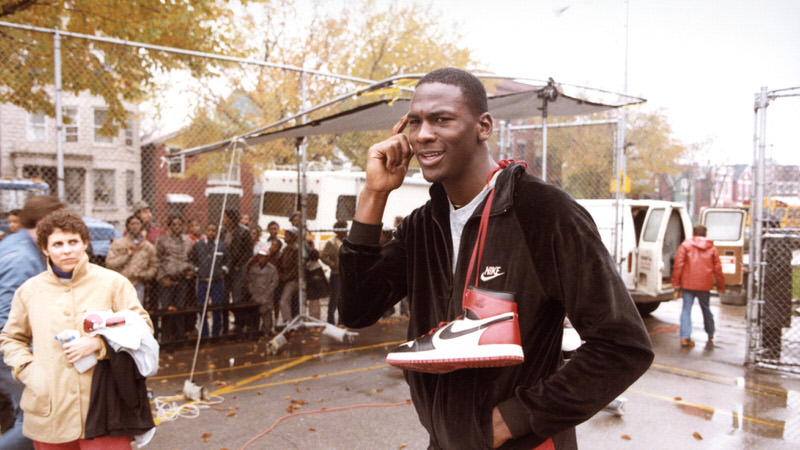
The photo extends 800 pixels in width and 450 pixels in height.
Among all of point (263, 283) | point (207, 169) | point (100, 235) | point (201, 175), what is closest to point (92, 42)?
point (263, 283)

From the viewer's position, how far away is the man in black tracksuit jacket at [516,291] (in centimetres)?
145

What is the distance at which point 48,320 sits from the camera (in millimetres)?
3082

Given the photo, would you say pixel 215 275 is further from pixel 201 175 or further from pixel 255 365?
pixel 201 175

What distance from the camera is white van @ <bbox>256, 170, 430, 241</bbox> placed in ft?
50.5

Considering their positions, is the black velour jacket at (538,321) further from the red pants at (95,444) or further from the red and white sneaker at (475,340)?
the red pants at (95,444)

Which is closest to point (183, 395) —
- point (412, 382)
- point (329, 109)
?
point (412, 382)

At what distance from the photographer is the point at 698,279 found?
9.44 metres

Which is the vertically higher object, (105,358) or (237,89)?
(237,89)

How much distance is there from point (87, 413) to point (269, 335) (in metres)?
6.53

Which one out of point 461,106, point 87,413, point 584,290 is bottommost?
point 87,413

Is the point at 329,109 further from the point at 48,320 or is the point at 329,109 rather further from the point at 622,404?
the point at 48,320

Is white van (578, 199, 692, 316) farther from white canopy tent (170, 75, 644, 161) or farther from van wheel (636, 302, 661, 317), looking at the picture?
white canopy tent (170, 75, 644, 161)

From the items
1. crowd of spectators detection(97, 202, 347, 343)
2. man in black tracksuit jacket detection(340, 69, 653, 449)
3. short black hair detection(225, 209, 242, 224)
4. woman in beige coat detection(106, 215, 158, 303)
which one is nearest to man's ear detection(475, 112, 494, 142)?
man in black tracksuit jacket detection(340, 69, 653, 449)

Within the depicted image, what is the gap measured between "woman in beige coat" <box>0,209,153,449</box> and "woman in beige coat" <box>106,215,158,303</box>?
533 cm
